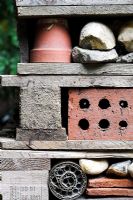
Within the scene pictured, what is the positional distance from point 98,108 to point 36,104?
0.26 m

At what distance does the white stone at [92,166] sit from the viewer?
5.82 feet

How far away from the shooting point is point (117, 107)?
5.92 ft

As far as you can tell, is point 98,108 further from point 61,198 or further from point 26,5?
point 26,5

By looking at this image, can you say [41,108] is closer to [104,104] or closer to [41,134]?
[41,134]

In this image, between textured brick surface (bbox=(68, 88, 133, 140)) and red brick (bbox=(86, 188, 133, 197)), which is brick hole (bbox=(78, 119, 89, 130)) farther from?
red brick (bbox=(86, 188, 133, 197))

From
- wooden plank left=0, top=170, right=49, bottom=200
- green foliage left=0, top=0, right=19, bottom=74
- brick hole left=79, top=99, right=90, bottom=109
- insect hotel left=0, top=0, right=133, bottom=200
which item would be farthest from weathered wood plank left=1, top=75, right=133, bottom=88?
green foliage left=0, top=0, right=19, bottom=74

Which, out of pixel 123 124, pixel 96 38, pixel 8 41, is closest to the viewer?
pixel 96 38

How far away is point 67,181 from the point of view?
70.4 inches

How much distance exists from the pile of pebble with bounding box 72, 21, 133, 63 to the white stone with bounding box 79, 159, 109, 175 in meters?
0.41

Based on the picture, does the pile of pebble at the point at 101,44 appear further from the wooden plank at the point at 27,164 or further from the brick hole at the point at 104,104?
the wooden plank at the point at 27,164

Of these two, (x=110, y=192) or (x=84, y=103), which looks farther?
(x=84, y=103)

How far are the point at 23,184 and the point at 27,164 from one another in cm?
8

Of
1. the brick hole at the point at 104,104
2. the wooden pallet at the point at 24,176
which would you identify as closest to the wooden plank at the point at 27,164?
the wooden pallet at the point at 24,176

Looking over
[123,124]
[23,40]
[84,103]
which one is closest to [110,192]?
[123,124]
